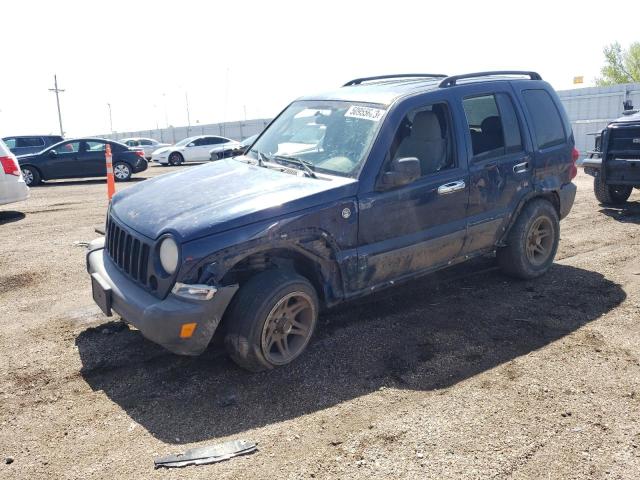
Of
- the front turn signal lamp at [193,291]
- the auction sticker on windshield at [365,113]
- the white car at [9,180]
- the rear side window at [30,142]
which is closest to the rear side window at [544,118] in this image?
the auction sticker on windshield at [365,113]

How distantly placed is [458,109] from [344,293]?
1.97 m

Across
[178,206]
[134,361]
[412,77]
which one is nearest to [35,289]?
[134,361]

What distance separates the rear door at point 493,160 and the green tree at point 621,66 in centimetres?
5402

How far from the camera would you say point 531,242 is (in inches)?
228

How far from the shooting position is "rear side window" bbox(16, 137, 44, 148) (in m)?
19.8

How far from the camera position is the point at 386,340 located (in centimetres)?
446

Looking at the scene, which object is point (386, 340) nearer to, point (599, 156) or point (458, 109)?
point (458, 109)

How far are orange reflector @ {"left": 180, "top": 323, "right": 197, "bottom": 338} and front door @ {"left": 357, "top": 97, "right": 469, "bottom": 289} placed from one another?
135 centimetres

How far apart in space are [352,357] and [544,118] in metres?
3.35

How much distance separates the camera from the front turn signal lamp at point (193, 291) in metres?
3.47

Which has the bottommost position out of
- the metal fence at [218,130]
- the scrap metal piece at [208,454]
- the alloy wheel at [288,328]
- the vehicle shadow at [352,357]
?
the scrap metal piece at [208,454]

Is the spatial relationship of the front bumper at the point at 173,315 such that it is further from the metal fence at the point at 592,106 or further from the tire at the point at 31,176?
the metal fence at the point at 592,106

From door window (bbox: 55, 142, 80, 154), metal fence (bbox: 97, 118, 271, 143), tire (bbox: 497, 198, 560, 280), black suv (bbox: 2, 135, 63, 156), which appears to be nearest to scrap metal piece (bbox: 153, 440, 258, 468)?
tire (bbox: 497, 198, 560, 280)

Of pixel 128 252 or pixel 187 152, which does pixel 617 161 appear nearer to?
pixel 128 252
